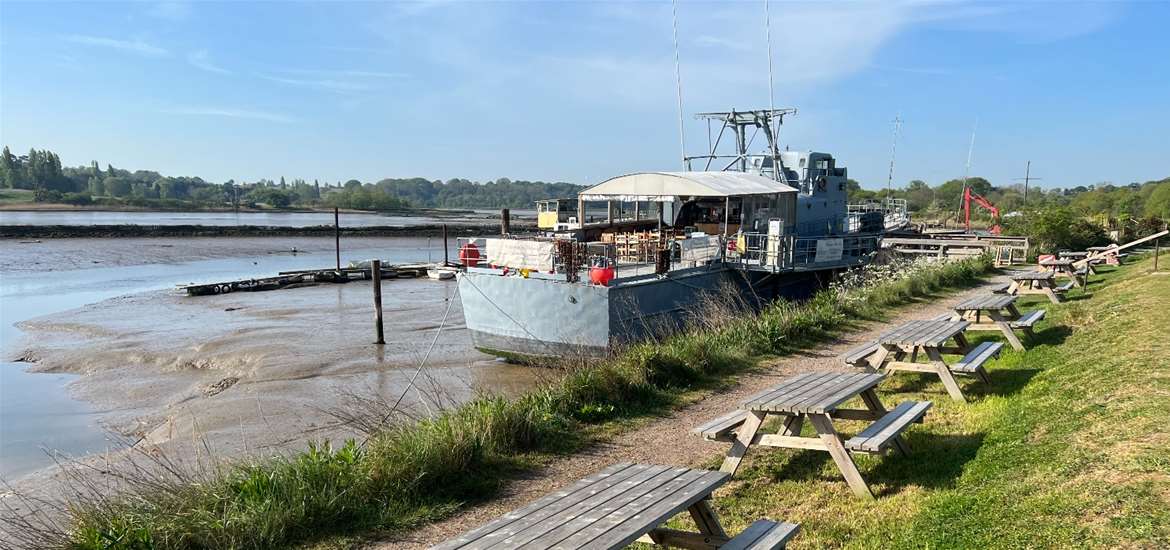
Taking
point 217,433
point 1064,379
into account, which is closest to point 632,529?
point 1064,379

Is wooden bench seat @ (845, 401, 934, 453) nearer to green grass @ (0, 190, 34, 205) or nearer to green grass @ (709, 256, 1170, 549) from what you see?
green grass @ (709, 256, 1170, 549)

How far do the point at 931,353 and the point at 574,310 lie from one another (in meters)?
7.52

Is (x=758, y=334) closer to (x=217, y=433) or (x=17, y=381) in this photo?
(x=217, y=433)

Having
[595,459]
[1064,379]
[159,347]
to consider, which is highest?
[1064,379]

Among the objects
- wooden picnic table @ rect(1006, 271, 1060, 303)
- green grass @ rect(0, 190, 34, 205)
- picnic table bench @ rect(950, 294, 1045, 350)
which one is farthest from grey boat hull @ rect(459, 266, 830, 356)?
green grass @ rect(0, 190, 34, 205)

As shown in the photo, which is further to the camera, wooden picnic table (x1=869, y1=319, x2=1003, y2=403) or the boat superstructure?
the boat superstructure

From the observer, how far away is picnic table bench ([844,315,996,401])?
830 cm

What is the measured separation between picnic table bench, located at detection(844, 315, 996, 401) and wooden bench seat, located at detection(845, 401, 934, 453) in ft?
5.23

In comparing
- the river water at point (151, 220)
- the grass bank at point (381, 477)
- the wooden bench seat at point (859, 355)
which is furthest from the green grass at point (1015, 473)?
the river water at point (151, 220)

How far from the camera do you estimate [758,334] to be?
40.3 feet

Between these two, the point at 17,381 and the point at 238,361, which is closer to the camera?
the point at 17,381

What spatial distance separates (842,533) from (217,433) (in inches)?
413

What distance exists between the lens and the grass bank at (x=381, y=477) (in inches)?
209

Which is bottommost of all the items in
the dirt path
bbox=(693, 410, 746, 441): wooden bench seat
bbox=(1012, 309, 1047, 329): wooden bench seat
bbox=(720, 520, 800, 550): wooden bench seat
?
the dirt path
